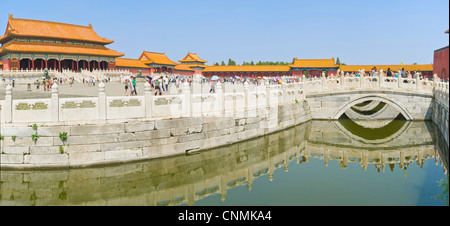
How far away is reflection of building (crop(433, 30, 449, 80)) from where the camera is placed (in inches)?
1069

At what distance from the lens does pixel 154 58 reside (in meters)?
54.2

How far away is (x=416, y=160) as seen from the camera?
12.4 m

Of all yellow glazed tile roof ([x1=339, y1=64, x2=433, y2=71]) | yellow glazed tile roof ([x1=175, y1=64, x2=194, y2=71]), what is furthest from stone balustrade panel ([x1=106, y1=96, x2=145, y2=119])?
yellow glazed tile roof ([x1=175, y1=64, x2=194, y2=71])

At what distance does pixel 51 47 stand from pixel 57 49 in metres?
0.67

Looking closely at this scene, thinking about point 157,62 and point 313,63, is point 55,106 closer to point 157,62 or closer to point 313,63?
point 157,62

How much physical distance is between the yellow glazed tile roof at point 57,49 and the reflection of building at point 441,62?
36218mm

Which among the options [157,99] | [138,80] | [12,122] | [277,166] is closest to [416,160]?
[277,166]

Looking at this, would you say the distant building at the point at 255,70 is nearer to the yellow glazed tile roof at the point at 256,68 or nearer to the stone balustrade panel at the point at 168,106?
the yellow glazed tile roof at the point at 256,68

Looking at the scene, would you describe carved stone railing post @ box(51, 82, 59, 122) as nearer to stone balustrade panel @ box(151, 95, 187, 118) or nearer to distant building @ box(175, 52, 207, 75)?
stone balustrade panel @ box(151, 95, 187, 118)

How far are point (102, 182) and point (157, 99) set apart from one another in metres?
3.05

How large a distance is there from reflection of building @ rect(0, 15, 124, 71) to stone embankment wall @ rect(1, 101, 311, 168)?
31.2m

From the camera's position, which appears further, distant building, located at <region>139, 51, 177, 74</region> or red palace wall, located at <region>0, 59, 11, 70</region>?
distant building, located at <region>139, 51, 177, 74</region>

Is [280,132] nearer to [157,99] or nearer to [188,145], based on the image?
[188,145]

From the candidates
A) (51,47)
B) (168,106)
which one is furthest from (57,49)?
(168,106)
